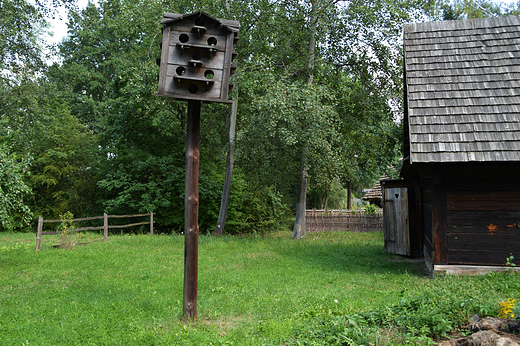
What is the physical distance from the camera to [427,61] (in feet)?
32.7

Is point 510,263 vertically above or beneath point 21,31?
beneath

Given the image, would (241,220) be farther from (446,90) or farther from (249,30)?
(446,90)

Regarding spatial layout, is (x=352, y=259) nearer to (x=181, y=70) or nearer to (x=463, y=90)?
(x=463, y=90)

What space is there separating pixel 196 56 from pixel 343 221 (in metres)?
19.1

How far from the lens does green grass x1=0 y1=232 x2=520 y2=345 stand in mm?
4934

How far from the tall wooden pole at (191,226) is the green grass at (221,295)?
33 cm

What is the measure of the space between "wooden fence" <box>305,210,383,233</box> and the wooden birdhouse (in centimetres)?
1856

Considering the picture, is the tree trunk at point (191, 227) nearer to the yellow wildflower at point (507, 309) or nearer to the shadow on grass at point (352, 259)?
the yellow wildflower at point (507, 309)

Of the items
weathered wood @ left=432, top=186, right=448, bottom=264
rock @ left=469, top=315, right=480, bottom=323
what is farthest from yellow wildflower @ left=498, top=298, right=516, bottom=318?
weathered wood @ left=432, top=186, right=448, bottom=264

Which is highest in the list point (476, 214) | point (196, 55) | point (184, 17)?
point (184, 17)

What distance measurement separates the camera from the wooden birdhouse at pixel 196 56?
571 cm

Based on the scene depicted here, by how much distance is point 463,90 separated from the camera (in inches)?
364

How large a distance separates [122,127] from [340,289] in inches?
606

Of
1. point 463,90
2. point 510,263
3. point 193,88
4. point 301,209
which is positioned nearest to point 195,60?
point 193,88
